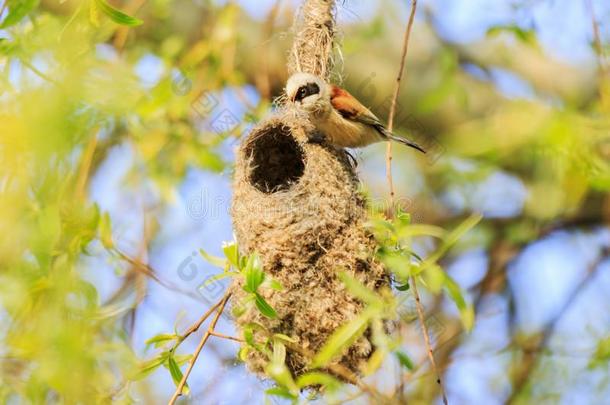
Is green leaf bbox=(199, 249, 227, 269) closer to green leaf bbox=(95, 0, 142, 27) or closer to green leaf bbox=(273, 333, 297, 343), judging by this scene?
green leaf bbox=(273, 333, 297, 343)

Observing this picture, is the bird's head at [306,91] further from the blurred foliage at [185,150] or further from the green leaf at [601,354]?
the green leaf at [601,354]

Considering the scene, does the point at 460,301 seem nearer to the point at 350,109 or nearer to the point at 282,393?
the point at 282,393

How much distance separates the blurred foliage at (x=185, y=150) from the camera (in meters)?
1.60

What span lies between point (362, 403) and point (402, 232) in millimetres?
620

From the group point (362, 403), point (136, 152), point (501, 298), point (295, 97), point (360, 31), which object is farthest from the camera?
point (501, 298)

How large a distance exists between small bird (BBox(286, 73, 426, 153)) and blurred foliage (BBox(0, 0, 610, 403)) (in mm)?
309

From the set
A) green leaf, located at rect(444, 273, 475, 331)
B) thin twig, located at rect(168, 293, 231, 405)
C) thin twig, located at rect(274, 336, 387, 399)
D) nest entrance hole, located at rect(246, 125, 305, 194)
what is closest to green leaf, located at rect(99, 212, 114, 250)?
thin twig, located at rect(168, 293, 231, 405)

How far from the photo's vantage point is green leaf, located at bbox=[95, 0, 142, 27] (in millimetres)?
1846

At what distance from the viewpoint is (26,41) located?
202cm

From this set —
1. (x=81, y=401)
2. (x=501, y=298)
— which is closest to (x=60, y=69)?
(x=81, y=401)

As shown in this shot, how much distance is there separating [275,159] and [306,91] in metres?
0.44

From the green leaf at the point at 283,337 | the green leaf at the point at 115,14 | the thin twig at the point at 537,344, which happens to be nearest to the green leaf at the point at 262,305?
the green leaf at the point at 283,337

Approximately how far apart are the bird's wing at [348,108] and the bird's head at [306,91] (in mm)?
144

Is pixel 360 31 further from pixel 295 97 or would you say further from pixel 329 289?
pixel 329 289
